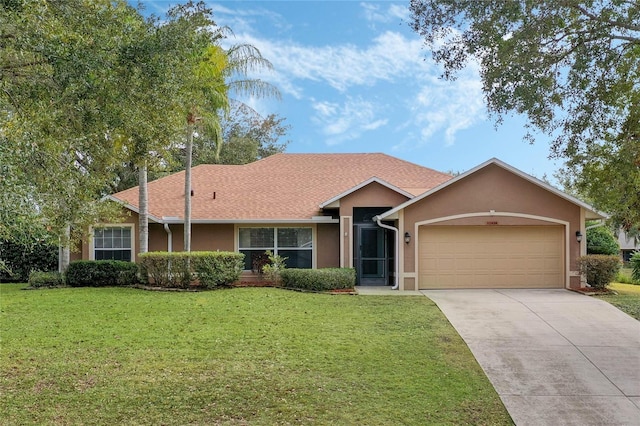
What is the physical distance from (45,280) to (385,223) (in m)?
12.1

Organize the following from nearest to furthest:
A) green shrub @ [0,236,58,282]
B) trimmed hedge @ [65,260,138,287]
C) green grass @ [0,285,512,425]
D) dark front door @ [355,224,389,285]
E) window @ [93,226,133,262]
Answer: green grass @ [0,285,512,425] → trimmed hedge @ [65,260,138,287] → dark front door @ [355,224,389,285] → window @ [93,226,133,262] → green shrub @ [0,236,58,282]

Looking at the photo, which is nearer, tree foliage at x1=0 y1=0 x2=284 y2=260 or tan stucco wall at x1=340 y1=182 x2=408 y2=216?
tree foliage at x1=0 y1=0 x2=284 y2=260

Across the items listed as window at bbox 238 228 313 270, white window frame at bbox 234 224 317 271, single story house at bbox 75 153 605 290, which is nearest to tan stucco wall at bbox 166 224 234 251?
single story house at bbox 75 153 605 290

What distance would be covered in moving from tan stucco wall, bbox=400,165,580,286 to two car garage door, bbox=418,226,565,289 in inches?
14.1

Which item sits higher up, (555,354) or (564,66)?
(564,66)

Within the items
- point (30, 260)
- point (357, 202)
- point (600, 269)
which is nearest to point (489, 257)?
point (600, 269)

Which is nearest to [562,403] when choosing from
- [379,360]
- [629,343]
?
[379,360]

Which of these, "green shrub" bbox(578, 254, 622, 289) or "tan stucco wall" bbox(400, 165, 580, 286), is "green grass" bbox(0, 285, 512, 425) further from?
"green shrub" bbox(578, 254, 622, 289)

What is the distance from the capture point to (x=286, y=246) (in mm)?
18500

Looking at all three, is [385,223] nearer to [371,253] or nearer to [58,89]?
[371,253]

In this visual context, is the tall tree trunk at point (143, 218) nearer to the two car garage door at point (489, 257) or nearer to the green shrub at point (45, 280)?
the green shrub at point (45, 280)

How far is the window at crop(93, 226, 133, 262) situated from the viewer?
1845 centimetres

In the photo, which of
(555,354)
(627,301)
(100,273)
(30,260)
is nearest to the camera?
(555,354)

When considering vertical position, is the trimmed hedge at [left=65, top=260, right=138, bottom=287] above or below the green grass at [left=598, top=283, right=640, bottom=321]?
above
